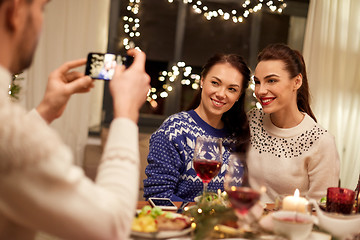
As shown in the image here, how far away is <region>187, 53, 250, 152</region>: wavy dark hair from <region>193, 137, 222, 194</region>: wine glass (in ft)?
3.00

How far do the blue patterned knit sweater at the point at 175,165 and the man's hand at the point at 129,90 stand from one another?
1147mm

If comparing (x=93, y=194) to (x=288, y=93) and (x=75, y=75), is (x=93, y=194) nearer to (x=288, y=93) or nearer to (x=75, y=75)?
(x=75, y=75)

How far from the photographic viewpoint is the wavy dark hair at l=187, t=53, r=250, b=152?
2.44 meters

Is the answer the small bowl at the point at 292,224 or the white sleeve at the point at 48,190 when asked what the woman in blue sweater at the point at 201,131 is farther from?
the white sleeve at the point at 48,190

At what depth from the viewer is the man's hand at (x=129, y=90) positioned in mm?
921

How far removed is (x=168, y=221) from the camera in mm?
1215

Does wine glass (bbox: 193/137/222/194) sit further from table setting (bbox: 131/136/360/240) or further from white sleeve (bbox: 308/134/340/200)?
white sleeve (bbox: 308/134/340/200)

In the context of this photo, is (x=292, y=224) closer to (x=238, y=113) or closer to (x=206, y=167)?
(x=206, y=167)

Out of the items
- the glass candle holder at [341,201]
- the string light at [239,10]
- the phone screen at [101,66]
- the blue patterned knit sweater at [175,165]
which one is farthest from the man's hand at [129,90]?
the string light at [239,10]

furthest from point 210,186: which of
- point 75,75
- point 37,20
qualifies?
point 37,20

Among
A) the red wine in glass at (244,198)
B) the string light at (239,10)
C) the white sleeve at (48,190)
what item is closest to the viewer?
the white sleeve at (48,190)

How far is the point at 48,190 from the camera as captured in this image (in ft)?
2.27

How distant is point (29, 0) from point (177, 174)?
1494 millimetres

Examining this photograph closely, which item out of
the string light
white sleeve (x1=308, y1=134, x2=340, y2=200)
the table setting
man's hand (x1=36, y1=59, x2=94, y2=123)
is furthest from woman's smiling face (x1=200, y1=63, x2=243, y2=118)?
the string light
